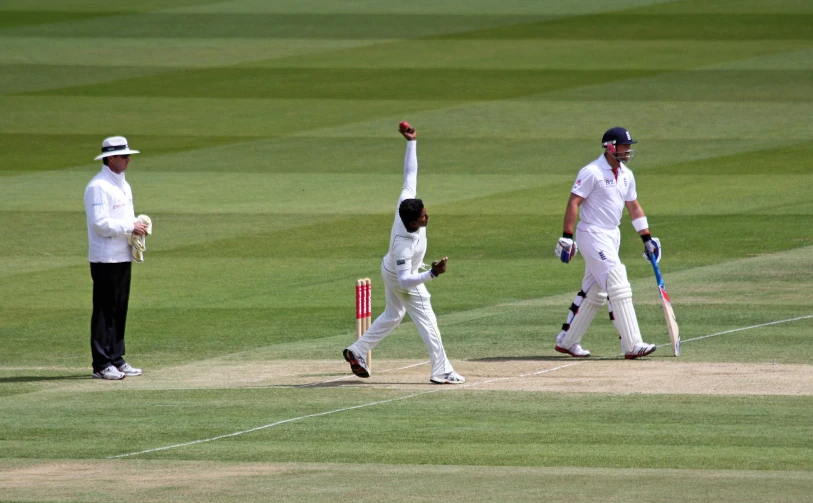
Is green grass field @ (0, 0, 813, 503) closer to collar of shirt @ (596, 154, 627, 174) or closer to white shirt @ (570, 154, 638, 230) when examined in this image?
white shirt @ (570, 154, 638, 230)

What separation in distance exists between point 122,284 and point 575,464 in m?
5.27

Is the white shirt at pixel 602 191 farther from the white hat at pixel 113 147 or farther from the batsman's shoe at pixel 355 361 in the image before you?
the white hat at pixel 113 147

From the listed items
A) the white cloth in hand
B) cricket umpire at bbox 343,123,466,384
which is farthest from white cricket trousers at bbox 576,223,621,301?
the white cloth in hand

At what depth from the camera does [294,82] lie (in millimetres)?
33531

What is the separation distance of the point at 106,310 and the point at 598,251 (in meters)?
4.44

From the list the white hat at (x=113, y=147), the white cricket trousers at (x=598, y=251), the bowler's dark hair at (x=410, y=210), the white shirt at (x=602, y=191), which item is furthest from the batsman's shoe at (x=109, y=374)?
the white shirt at (x=602, y=191)

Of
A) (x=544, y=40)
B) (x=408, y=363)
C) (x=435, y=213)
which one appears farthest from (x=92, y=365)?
(x=544, y=40)

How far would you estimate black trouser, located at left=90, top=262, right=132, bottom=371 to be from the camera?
12.8m

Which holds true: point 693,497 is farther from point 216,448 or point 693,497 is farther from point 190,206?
point 190,206

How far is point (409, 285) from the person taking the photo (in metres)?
11.6

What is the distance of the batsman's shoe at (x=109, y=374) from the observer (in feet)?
41.9

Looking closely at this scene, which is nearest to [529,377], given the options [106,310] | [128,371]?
[128,371]

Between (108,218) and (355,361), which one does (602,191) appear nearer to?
(355,361)

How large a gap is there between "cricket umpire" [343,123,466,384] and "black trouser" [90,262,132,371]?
219 centimetres
